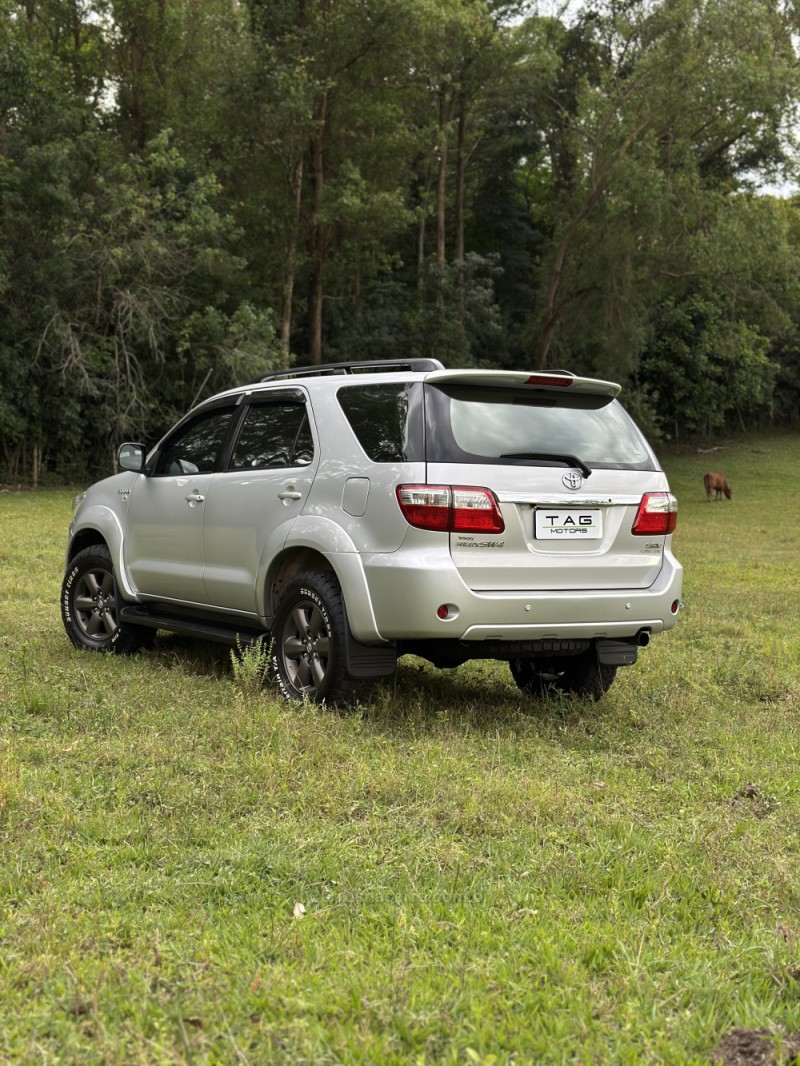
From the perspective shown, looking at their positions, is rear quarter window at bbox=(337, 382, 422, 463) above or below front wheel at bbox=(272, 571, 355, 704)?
above

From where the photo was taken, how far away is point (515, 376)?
6.05 meters

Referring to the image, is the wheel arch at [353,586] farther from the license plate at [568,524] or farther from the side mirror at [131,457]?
the side mirror at [131,457]

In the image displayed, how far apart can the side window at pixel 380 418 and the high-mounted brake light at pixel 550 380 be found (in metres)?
0.70

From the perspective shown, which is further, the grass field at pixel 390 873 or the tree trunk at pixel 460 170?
the tree trunk at pixel 460 170

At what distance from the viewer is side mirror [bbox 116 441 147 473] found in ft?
25.9

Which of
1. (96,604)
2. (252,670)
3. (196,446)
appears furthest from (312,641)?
(96,604)

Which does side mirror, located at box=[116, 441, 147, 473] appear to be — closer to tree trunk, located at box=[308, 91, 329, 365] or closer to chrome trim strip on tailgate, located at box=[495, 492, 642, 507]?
chrome trim strip on tailgate, located at box=[495, 492, 642, 507]

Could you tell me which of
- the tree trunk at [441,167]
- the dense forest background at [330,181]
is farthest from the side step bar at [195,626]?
the tree trunk at [441,167]

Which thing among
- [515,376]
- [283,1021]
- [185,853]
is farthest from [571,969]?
[515,376]

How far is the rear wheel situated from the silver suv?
1 centimetres

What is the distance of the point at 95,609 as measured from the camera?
8281mm

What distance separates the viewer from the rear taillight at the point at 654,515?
20.8 ft

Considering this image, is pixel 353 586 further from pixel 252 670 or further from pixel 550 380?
pixel 550 380

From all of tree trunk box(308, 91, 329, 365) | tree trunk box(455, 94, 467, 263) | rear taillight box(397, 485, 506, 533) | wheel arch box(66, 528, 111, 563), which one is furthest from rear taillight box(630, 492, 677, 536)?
tree trunk box(455, 94, 467, 263)
